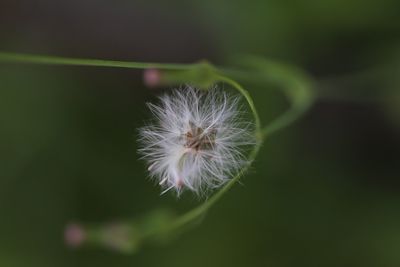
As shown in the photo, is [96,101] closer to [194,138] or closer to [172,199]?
[172,199]

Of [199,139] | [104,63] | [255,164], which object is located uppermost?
[255,164]

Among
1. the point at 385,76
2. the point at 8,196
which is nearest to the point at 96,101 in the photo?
the point at 8,196

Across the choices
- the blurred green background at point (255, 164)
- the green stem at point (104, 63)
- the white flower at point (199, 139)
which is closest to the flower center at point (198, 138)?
the white flower at point (199, 139)

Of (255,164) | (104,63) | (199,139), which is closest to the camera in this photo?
(104,63)

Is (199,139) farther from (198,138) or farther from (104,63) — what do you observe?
(104,63)

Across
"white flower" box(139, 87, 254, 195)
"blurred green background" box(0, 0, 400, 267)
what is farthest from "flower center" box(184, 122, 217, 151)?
"blurred green background" box(0, 0, 400, 267)

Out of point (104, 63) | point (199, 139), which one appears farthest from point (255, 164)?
point (104, 63)

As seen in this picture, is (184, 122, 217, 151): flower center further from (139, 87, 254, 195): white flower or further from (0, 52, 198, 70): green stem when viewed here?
(0, 52, 198, 70): green stem

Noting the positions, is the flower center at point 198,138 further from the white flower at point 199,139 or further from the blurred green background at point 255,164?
the blurred green background at point 255,164
